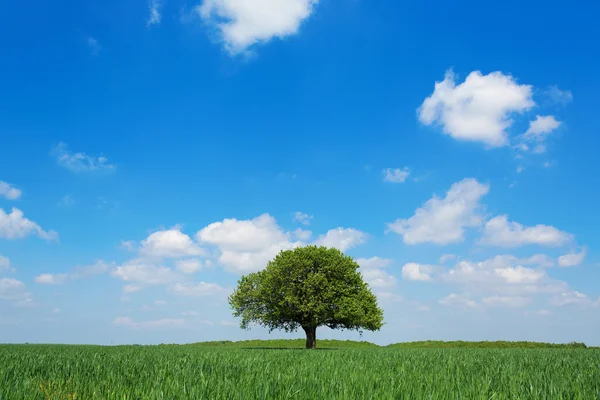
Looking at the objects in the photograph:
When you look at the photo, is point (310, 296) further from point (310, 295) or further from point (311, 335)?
point (311, 335)

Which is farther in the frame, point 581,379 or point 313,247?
point 313,247

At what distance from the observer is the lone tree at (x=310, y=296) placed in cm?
4303

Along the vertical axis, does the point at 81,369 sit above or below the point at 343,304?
below

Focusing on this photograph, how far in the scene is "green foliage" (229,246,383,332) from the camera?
4303 cm

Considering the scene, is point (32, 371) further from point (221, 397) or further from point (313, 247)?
point (313, 247)

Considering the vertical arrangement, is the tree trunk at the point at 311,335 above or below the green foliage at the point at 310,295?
below

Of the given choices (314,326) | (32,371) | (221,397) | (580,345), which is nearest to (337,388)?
(221,397)

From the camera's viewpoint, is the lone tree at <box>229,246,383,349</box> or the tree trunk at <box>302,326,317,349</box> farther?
the tree trunk at <box>302,326,317,349</box>

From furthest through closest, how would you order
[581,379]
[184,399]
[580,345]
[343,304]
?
[580,345] < [343,304] < [581,379] < [184,399]

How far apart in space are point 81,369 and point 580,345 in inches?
2213

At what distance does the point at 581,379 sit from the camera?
7.44 metres

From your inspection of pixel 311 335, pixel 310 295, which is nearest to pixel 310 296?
pixel 310 295

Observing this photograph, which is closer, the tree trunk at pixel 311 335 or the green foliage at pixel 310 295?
the green foliage at pixel 310 295

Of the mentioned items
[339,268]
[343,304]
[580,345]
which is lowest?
[580,345]
